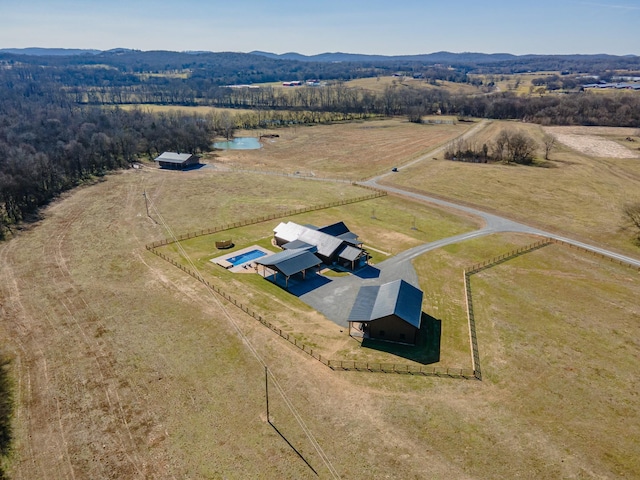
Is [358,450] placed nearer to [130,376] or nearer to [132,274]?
[130,376]

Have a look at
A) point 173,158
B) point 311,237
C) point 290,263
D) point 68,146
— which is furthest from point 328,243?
point 68,146

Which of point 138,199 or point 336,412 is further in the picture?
point 138,199

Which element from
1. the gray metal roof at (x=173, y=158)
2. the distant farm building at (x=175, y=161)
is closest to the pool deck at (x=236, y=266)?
the distant farm building at (x=175, y=161)

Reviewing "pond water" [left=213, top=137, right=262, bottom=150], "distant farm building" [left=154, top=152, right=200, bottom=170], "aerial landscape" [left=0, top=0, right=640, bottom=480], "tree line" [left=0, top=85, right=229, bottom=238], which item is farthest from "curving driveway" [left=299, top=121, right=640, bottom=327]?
"pond water" [left=213, top=137, right=262, bottom=150]

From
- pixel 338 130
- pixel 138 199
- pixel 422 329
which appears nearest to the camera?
pixel 422 329

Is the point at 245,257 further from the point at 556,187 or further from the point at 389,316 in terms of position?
the point at 556,187

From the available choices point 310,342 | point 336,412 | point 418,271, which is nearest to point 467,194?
point 418,271
